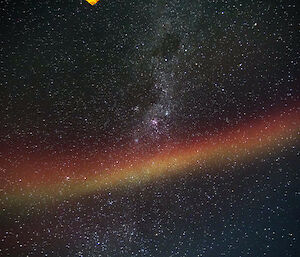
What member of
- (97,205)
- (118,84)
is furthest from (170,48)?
A: (97,205)

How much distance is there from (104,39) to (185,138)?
62 centimetres

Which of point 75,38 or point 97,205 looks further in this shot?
point 97,205

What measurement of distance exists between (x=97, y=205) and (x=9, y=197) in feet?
1.32

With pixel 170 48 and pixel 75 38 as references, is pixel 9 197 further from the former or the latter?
pixel 170 48

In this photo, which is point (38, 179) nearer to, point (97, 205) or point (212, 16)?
point (97, 205)

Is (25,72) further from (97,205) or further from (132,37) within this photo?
(97,205)

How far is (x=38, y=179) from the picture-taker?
3.82ft

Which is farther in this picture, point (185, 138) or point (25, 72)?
point (185, 138)

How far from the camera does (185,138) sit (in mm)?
1251

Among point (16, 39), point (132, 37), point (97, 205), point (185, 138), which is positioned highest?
point (16, 39)

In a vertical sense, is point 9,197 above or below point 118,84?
below

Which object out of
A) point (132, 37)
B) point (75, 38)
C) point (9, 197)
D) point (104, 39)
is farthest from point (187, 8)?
point (9, 197)

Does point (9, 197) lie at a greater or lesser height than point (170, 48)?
lesser

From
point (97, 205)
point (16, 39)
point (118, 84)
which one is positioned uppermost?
point (16, 39)
